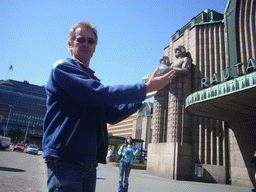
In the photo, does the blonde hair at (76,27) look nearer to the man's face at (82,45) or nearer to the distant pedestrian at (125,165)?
the man's face at (82,45)

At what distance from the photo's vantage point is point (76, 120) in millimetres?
1557

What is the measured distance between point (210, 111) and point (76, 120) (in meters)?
13.7

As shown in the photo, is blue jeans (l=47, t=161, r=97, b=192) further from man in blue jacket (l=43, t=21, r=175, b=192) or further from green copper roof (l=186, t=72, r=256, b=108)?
green copper roof (l=186, t=72, r=256, b=108)

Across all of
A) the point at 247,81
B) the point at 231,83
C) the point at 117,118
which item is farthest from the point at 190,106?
the point at 117,118

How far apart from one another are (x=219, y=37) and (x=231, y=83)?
28.1ft

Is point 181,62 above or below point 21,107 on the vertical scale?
below

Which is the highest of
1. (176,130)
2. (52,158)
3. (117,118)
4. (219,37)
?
(219,37)

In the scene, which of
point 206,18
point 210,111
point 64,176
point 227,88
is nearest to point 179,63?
point 206,18

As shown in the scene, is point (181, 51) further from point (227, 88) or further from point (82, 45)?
point (82, 45)

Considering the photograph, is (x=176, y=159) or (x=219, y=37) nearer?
(x=176, y=159)

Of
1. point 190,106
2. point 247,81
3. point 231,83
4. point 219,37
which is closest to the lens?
point 247,81

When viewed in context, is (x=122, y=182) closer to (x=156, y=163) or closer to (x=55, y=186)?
(x=55, y=186)

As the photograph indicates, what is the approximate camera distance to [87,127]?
Answer: 5.24 ft

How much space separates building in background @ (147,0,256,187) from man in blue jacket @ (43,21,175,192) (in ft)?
→ 35.1
